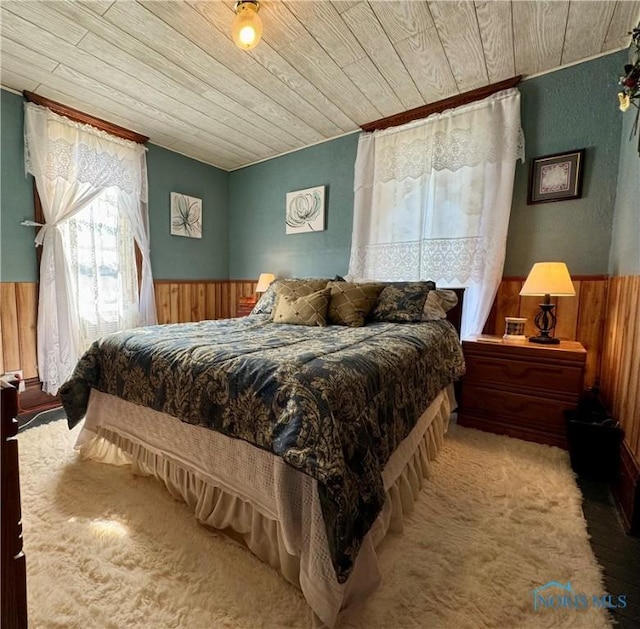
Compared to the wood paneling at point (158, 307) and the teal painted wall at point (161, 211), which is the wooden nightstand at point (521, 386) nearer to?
the wood paneling at point (158, 307)

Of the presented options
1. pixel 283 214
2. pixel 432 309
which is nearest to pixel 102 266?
pixel 283 214

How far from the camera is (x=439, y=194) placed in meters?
2.73

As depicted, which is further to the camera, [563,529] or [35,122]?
[35,122]

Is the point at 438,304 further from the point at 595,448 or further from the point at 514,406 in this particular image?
the point at 595,448

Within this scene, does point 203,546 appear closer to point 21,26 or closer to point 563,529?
point 563,529

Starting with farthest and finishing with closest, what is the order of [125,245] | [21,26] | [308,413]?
[125,245], [21,26], [308,413]

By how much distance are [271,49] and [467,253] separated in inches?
79.2

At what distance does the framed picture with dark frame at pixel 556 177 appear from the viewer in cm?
225

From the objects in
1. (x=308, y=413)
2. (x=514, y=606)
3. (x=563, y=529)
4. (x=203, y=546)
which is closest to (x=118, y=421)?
(x=203, y=546)

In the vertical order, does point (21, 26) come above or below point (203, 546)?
above

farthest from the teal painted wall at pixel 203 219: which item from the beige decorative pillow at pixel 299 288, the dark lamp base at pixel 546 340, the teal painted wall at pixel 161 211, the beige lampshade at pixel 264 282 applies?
the dark lamp base at pixel 546 340

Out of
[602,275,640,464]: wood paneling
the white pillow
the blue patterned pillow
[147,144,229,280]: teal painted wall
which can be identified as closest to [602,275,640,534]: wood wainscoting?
[602,275,640,464]: wood paneling

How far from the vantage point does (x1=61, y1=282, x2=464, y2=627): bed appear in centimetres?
96

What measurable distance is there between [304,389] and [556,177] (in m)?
2.49
